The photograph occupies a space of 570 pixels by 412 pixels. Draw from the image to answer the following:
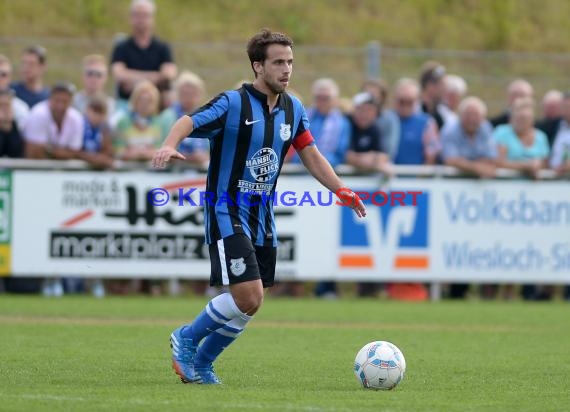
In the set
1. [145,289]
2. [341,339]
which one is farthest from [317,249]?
[341,339]

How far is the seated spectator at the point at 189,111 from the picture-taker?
55.6ft

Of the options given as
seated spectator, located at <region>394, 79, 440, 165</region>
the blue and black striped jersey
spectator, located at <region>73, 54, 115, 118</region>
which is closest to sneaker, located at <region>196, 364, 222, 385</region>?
the blue and black striped jersey

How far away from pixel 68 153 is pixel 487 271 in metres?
5.87

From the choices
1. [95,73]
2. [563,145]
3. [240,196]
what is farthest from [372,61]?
[240,196]

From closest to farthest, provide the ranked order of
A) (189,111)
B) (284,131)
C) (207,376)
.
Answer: (207,376), (284,131), (189,111)

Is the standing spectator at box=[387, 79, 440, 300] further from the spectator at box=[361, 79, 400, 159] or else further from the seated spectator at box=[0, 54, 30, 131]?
the seated spectator at box=[0, 54, 30, 131]

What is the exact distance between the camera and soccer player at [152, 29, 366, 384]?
27.9 feet

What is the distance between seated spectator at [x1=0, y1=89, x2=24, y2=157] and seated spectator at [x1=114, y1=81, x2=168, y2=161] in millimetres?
1276

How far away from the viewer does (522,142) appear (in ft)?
59.3

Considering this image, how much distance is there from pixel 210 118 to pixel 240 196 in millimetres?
591

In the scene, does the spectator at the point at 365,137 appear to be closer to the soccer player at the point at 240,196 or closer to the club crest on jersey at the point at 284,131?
the club crest on jersey at the point at 284,131

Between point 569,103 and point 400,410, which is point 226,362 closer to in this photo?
point 400,410

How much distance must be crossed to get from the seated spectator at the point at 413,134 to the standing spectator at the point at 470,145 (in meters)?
0.20

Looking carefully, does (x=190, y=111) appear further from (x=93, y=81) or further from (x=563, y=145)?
(x=563, y=145)
